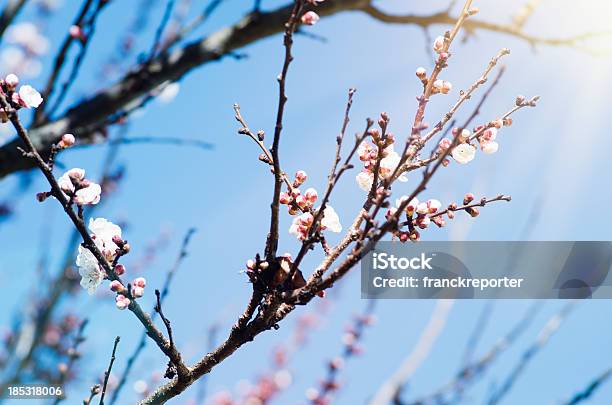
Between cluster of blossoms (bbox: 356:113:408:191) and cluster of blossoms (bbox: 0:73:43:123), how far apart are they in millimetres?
909

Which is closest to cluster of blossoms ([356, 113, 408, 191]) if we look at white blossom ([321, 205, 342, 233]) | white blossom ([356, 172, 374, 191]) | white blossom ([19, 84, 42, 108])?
white blossom ([356, 172, 374, 191])

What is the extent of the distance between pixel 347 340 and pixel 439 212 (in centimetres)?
277

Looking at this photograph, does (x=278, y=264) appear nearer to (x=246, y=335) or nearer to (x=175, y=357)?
(x=246, y=335)

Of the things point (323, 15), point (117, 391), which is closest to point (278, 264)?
point (117, 391)

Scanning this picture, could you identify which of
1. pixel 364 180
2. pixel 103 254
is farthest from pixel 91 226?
pixel 364 180

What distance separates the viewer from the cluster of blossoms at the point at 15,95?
50.9 inches

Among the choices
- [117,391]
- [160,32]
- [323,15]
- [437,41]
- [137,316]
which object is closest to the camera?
[137,316]

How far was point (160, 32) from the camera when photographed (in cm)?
266

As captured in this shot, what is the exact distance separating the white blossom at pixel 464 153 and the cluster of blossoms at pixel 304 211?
1.43 feet

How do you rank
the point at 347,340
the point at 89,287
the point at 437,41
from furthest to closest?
the point at 347,340, the point at 437,41, the point at 89,287

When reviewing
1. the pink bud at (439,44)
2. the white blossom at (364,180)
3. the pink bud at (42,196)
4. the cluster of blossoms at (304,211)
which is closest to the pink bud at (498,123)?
the pink bud at (439,44)

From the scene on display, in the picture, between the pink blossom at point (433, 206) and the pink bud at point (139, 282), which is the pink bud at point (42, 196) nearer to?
the pink bud at point (139, 282)

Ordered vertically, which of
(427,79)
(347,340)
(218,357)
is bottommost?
(218,357)

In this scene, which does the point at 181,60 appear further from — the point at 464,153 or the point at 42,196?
the point at 464,153
